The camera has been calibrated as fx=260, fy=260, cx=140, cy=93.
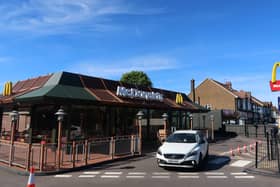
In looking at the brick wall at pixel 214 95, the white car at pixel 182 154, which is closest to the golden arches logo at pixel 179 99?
the white car at pixel 182 154

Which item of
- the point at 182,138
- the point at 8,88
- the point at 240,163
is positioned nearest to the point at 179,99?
the point at 240,163

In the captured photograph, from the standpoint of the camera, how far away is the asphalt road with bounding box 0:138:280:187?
8.52 metres

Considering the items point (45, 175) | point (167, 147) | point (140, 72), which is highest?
point (140, 72)

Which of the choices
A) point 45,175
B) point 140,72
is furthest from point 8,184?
point 140,72

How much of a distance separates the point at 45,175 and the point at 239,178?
720cm

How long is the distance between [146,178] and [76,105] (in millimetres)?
8474

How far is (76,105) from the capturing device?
1633 centimetres

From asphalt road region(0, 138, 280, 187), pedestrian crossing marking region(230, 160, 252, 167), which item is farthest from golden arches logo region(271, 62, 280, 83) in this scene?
pedestrian crossing marking region(230, 160, 252, 167)

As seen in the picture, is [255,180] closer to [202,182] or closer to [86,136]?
[202,182]

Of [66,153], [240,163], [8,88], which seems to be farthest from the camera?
[8,88]

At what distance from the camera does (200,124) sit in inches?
1513

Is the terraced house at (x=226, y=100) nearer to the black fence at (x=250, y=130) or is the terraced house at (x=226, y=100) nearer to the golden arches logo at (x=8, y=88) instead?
the black fence at (x=250, y=130)

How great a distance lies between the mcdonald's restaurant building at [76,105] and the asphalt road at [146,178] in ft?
15.1

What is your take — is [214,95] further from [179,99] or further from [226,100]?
[179,99]
